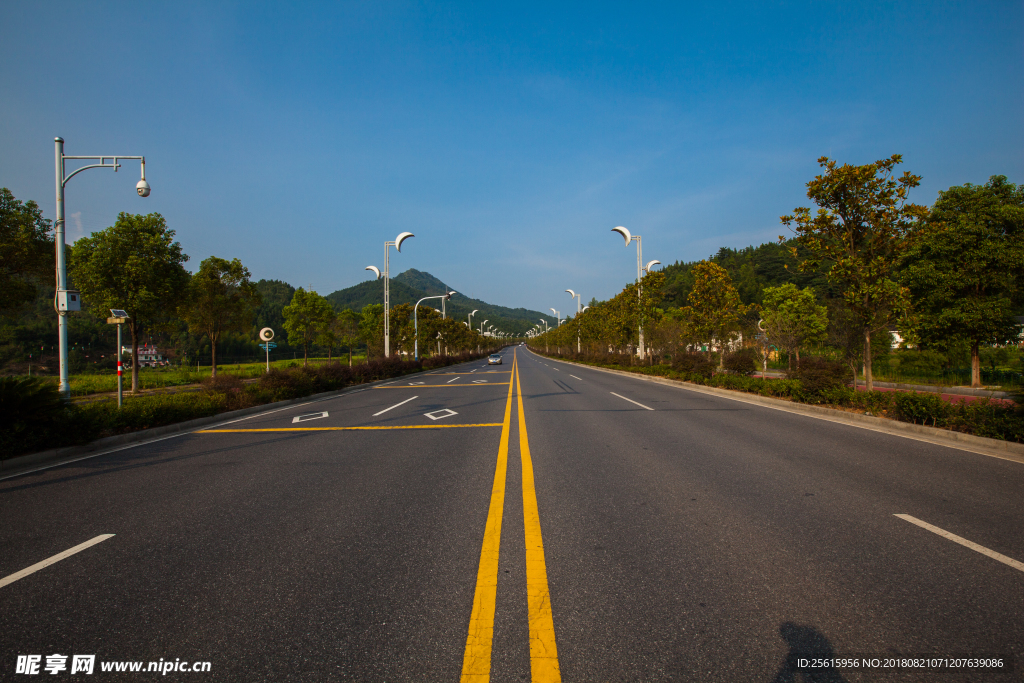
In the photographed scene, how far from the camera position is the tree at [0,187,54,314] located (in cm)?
1458

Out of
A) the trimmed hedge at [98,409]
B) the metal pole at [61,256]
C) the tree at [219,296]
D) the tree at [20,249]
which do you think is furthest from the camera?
the tree at [219,296]

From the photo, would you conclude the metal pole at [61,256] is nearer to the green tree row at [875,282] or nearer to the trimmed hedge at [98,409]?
the trimmed hedge at [98,409]

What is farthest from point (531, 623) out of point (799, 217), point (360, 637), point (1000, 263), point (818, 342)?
point (818, 342)

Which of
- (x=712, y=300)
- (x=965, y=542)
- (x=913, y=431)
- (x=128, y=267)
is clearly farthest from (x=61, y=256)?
(x=712, y=300)

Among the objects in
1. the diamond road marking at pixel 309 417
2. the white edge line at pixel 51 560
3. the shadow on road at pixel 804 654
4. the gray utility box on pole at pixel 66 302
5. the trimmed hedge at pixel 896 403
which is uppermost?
the gray utility box on pole at pixel 66 302

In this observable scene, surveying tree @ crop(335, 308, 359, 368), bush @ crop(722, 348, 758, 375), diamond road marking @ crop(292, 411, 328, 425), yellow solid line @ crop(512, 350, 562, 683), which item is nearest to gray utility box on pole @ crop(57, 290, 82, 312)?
diamond road marking @ crop(292, 411, 328, 425)

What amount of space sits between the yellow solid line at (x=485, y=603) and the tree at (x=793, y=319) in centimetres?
3063

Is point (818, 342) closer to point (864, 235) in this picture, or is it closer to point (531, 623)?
point (864, 235)

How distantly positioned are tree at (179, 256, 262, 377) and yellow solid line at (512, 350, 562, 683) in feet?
108

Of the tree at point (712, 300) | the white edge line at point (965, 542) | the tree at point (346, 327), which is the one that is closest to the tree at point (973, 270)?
the tree at point (712, 300)

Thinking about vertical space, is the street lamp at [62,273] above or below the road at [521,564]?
above

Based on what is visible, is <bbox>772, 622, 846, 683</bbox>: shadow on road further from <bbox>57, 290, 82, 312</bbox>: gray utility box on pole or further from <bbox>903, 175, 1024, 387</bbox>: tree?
<bbox>903, 175, 1024, 387</bbox>: tree

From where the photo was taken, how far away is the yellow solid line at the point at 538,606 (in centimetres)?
235

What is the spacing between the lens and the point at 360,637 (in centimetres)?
264
